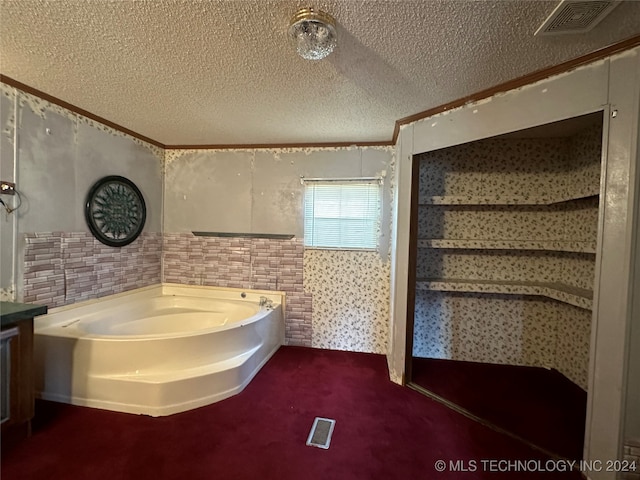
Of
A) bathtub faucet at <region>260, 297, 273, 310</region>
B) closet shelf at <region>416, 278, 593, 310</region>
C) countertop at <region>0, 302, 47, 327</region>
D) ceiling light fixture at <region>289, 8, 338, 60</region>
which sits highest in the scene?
ceiling light fixture at <region>289, 8, 338, 60</region>

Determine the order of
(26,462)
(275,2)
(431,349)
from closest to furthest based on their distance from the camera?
(275,2)
(26,462)
(431,349)

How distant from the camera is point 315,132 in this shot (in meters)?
2.61

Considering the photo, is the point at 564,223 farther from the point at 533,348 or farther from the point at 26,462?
the point at 26,462

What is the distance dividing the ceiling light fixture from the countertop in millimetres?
2078

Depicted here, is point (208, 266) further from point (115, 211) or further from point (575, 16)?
point (575, 16)

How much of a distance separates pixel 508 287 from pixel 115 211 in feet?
12.1

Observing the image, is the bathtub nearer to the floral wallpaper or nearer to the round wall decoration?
the round wall decoration

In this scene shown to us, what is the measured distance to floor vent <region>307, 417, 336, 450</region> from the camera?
1.65m

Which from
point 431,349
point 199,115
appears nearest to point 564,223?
point 431,349

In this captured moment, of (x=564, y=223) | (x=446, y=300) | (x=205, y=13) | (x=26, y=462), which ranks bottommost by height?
(x=26, y=462)

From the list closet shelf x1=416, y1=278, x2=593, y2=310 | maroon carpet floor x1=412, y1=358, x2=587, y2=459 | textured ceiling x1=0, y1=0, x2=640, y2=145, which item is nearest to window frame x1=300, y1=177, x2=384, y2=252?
closet shelf x1=416, y1=278, x2=593, y2=310

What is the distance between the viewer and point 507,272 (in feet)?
8.55

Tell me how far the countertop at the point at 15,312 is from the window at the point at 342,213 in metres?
2.11

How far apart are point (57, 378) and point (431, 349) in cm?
315
